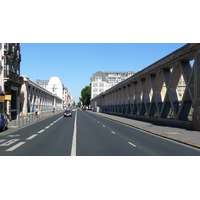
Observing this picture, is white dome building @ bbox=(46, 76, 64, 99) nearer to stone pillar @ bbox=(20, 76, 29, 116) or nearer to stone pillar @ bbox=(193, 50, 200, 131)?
stone pillar @ bbox=(20, 76, 29, 116)

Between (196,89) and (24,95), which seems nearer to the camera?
(196,89)

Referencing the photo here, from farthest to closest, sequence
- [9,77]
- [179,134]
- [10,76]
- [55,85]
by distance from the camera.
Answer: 1. [55,85]
2. [10,76]
3. [9,77]
4. [179,134]

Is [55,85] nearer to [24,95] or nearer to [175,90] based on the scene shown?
[24,95]

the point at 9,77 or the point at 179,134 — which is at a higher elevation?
the point at 9,77

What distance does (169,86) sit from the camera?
26.8m

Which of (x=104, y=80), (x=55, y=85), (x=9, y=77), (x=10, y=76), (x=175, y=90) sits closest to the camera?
(x=175, y=90)

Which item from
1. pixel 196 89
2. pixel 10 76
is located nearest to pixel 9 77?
pixel 10 76

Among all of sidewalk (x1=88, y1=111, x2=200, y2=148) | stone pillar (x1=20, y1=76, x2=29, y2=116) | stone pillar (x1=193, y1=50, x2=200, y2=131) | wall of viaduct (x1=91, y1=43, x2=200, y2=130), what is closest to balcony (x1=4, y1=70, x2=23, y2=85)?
stone pillar (x1=20, y1=76, x2=29, y2=116)

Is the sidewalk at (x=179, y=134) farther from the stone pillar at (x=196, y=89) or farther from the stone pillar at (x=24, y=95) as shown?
the stone pillar at (x=24, y=95)

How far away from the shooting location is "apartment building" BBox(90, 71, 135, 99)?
15462cm

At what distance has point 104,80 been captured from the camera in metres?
158
